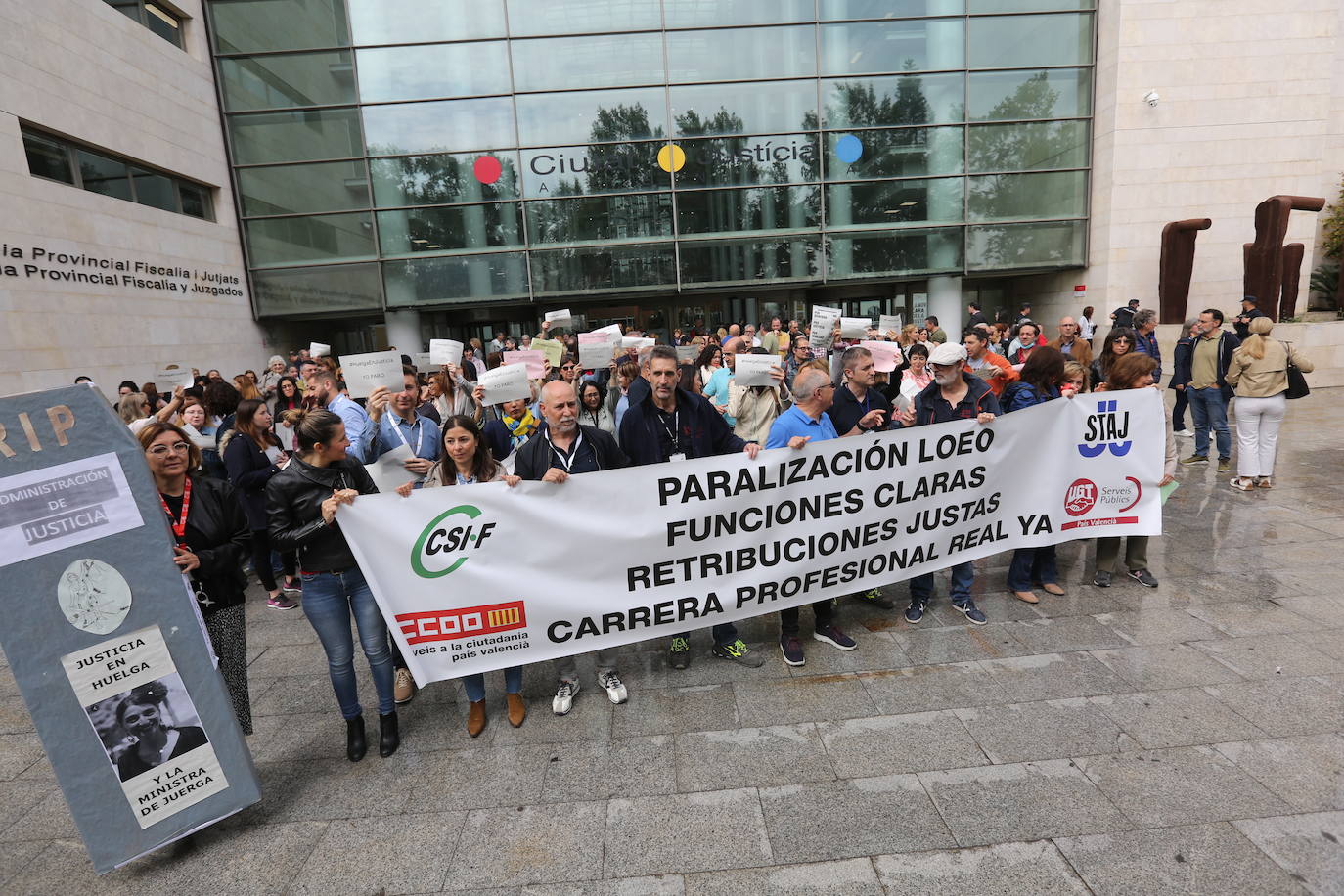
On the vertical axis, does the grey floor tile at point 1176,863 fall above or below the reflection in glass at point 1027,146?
below

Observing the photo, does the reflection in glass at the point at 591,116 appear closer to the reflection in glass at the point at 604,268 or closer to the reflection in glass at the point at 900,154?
the reflection in glass at the point at 604,268

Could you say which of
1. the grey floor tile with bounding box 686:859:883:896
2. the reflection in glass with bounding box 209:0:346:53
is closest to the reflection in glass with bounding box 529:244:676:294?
the reflection in glass with bounding box 209:0:346:53

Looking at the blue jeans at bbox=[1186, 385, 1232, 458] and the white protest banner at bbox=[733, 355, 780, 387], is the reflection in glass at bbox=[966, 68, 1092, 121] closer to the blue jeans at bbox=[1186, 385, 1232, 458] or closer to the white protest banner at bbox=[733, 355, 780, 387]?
the blue jeans at bbox=[1186, 385, 1232, 458]

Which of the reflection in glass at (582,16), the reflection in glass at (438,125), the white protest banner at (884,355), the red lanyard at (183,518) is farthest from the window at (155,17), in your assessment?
the white protest banner at (884,355)

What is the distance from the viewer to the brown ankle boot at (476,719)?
3.75 m

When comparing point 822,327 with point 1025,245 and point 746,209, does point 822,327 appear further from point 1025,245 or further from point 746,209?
point 1025,245

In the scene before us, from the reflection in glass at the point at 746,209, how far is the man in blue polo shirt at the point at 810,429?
50.8 feet

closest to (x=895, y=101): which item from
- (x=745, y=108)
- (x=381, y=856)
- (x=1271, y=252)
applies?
(x=745, y=108)

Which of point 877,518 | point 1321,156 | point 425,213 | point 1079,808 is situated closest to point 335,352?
point 425,213

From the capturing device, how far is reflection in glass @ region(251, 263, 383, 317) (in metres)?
18.6

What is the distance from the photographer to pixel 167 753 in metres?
2.95

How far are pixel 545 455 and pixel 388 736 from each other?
1758 mm

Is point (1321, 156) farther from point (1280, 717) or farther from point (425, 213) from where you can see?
point (425, 213)

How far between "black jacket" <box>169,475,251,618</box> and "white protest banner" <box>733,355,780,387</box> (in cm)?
320
